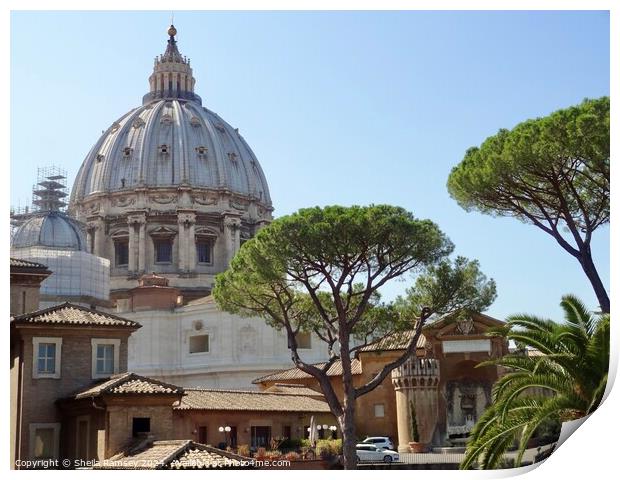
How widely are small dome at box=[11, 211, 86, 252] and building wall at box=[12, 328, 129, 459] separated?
1167 inches

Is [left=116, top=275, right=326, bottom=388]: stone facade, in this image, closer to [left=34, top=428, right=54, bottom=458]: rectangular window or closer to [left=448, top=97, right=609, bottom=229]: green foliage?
[left=34, top=428, right=54, bottom=458]: rectangular window

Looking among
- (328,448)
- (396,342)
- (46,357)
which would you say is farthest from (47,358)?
(396,342)

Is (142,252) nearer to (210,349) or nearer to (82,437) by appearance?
(210,349)

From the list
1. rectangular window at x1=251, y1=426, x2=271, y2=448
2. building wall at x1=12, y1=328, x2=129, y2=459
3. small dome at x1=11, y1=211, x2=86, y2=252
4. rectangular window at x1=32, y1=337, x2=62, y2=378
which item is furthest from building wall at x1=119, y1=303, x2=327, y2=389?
rectangular window at x1=32, y1=337, x2=62, y2=378

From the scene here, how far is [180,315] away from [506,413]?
38159 mm

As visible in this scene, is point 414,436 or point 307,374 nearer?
point 414,436

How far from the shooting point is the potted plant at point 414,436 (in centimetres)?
3481

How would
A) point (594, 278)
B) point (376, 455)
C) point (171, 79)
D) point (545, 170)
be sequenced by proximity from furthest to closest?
point (171, 79), point (376, 455), point (545, 170), point (594, 278)

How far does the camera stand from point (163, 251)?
67000 millimetres

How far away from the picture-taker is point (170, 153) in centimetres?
7269

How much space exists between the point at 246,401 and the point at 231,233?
34.1 metres

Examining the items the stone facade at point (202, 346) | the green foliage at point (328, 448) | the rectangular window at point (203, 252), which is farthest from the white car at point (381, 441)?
the rectangular window at point (203, 252)

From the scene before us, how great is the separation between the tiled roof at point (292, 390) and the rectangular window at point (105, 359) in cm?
1164
